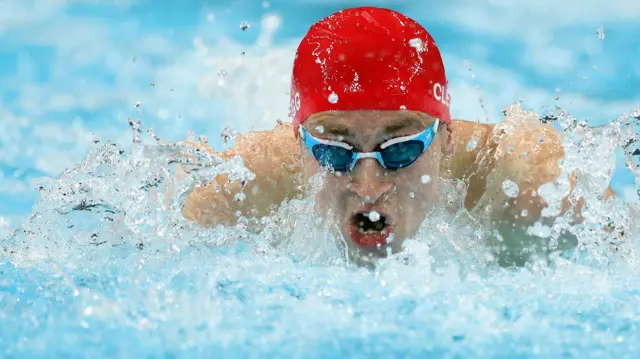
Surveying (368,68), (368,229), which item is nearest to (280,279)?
(368,229)

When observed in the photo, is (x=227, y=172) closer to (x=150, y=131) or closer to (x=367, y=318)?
(x=150, y=131)

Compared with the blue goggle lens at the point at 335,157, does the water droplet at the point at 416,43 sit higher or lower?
higher

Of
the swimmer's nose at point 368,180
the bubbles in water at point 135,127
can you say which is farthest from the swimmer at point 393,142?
the bubbles in water at point 135,127

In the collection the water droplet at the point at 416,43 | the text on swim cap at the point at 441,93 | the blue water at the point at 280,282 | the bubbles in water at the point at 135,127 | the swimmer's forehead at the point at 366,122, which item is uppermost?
the water droplet at the point at 416,43

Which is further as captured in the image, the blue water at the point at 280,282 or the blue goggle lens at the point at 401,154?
the blue goggle lens at the point at 401,154

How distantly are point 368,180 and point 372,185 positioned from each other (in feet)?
0.08

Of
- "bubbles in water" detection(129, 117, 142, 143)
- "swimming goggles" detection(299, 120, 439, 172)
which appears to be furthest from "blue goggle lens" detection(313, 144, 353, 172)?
"bubbles in water" detection(129, 117, 142, 143)

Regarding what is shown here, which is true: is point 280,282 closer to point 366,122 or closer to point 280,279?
point 280,279

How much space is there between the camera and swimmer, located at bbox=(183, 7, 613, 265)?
2.75 m

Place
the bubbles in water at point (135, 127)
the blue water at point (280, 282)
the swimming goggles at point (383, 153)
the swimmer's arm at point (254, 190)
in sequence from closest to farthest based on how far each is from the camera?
the blue water at point (280, 282) < the swimming goggles at point (383, 153) < the bubbles in water at point (135, 127) < the swimmer's arm at point (254, 190)

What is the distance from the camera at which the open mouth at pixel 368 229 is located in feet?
9.04

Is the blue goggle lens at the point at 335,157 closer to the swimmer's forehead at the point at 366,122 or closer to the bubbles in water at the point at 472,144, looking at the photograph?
the swimmer's forehead at the point at 366,122

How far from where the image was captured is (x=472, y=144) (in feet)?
10.2

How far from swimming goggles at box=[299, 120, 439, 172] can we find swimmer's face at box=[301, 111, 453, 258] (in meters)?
0.02
